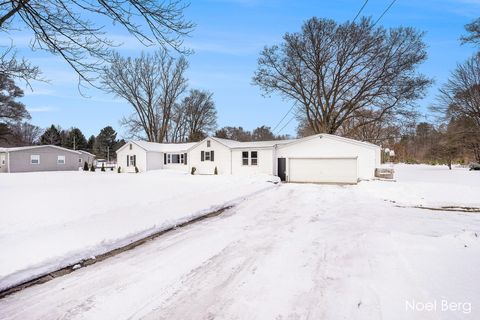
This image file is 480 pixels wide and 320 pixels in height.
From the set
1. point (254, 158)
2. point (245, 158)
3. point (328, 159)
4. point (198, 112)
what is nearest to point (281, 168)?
point (254, 158)

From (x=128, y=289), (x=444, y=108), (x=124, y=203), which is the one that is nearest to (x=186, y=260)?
(x=128, y=289)

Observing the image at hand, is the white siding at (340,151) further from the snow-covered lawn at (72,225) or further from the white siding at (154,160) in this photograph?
the white siding at (154,160)

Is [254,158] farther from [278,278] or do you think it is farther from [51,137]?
[51,137]

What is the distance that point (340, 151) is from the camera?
72.8 ft

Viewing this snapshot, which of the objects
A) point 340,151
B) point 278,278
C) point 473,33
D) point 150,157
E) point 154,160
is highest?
point 473,33

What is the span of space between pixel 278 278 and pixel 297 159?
65.2 ft

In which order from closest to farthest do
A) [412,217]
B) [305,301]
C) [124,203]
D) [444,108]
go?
1. [305,301]
2. [412,217]
3. [124,203]
4. [444,108]

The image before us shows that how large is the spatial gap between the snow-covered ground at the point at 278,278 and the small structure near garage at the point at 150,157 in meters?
25.6

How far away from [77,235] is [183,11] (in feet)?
15.5

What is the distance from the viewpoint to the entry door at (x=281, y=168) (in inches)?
951

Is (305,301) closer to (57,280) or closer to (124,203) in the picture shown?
(57,280)

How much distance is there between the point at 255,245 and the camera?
577cm

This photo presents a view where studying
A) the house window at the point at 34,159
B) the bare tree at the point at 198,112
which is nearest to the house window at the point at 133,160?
the house window at the point at 34,159

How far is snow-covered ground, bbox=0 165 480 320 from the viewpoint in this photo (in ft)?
10.6
